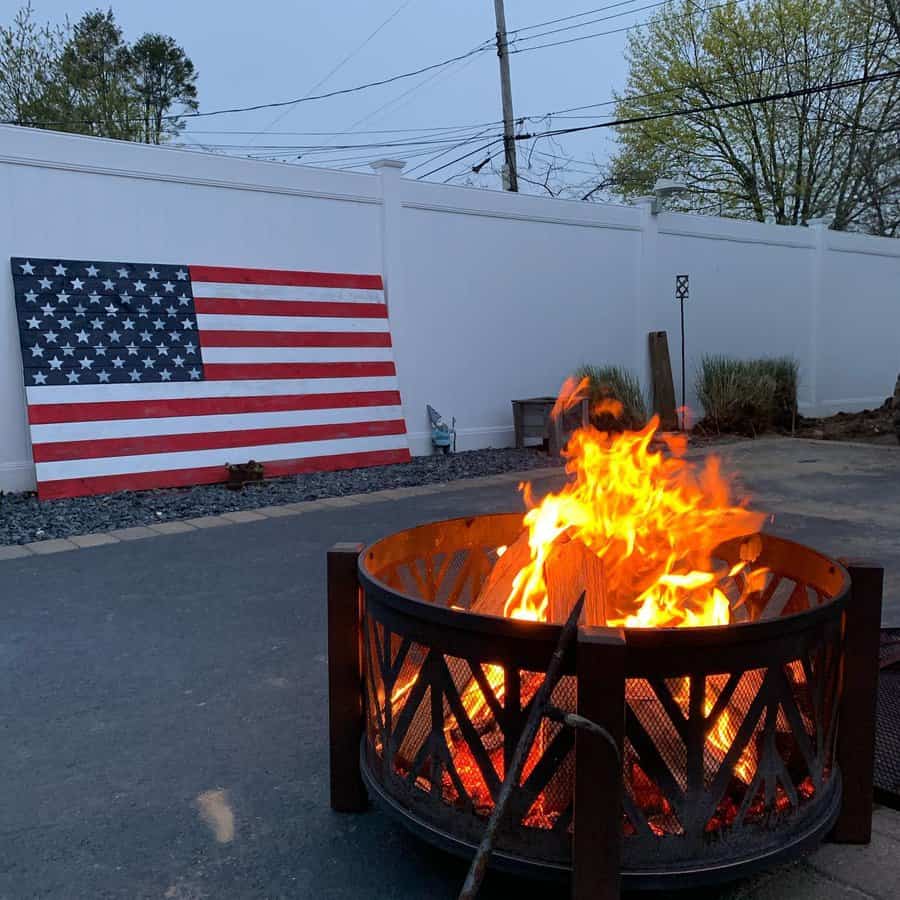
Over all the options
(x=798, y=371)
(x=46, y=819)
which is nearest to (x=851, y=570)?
(x=46, y=819)

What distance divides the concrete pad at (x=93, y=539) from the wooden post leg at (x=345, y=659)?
13.7ft

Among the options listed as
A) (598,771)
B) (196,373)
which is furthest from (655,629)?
(196,373)

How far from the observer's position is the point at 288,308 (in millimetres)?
9383

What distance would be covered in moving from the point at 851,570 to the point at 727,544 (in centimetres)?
63

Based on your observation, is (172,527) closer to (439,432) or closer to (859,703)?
(439,432)

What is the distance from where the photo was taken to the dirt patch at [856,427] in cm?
1244

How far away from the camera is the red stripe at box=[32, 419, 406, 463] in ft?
25.4

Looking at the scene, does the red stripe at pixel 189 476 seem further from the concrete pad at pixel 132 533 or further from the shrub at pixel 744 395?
the shrub at pixel 744 395

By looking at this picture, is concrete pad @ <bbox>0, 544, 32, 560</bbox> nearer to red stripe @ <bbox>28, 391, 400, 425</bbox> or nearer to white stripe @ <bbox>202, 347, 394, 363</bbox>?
red stripe @ <bbox>28, 391, 400, 425</bbox>

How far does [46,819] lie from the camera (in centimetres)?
251

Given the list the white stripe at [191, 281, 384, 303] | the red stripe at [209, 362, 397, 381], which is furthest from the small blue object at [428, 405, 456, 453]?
the white stripe at [191, 281, 384, 303]

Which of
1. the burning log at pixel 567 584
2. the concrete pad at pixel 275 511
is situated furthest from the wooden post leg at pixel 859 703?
the concrete pad at pixel 275 511

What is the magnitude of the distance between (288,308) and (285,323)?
0.59 ft

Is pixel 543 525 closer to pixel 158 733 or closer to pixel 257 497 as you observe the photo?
pixel 158 733
